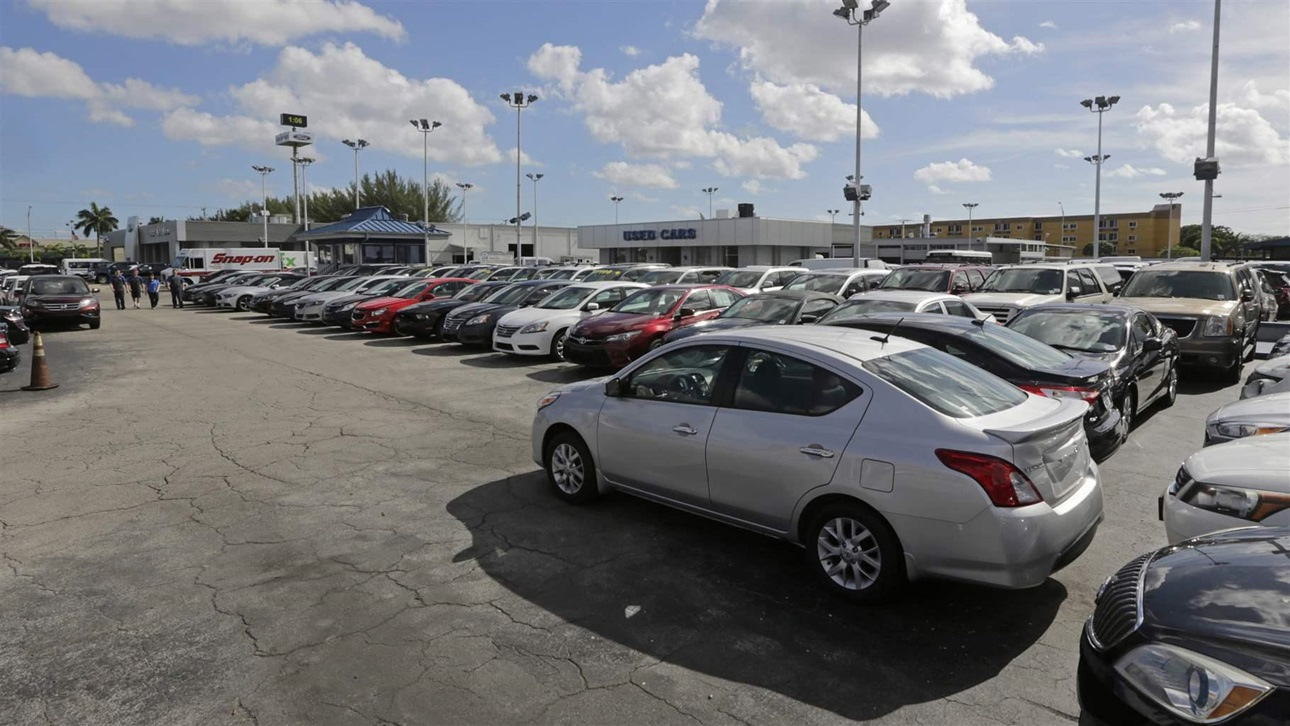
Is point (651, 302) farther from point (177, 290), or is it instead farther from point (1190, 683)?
point (177, 290)

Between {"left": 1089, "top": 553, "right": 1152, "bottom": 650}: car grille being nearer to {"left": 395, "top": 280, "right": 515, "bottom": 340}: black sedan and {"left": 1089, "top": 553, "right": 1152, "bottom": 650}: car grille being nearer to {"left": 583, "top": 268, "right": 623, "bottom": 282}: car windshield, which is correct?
{"left": 395, "top": 280, "right": 515, "bottom": 340}: black sedan

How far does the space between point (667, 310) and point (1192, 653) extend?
37.1 feet

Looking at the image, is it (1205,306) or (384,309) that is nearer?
(1205,306)

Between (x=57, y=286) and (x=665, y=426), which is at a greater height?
(x=57, y=286)

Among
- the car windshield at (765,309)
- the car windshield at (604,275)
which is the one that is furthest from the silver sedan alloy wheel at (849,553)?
the car windshield at (604,275)

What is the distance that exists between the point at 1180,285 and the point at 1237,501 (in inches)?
442

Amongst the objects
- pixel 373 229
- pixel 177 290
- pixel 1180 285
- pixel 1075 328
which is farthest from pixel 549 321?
pixel 373 229

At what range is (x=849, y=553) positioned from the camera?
4.37 meters

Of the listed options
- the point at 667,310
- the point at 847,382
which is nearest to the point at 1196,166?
the point at 667,310

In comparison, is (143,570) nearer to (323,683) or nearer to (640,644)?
(323,683)

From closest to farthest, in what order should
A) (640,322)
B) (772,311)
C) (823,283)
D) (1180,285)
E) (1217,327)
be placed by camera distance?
(1217,327) → (772,311) → (640,322) → (1180,285) → (823,283)

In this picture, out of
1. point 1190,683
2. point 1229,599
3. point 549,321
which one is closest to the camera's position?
point 1190,683

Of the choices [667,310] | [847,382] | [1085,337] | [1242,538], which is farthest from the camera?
[667,310]

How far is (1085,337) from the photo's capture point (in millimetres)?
8422
